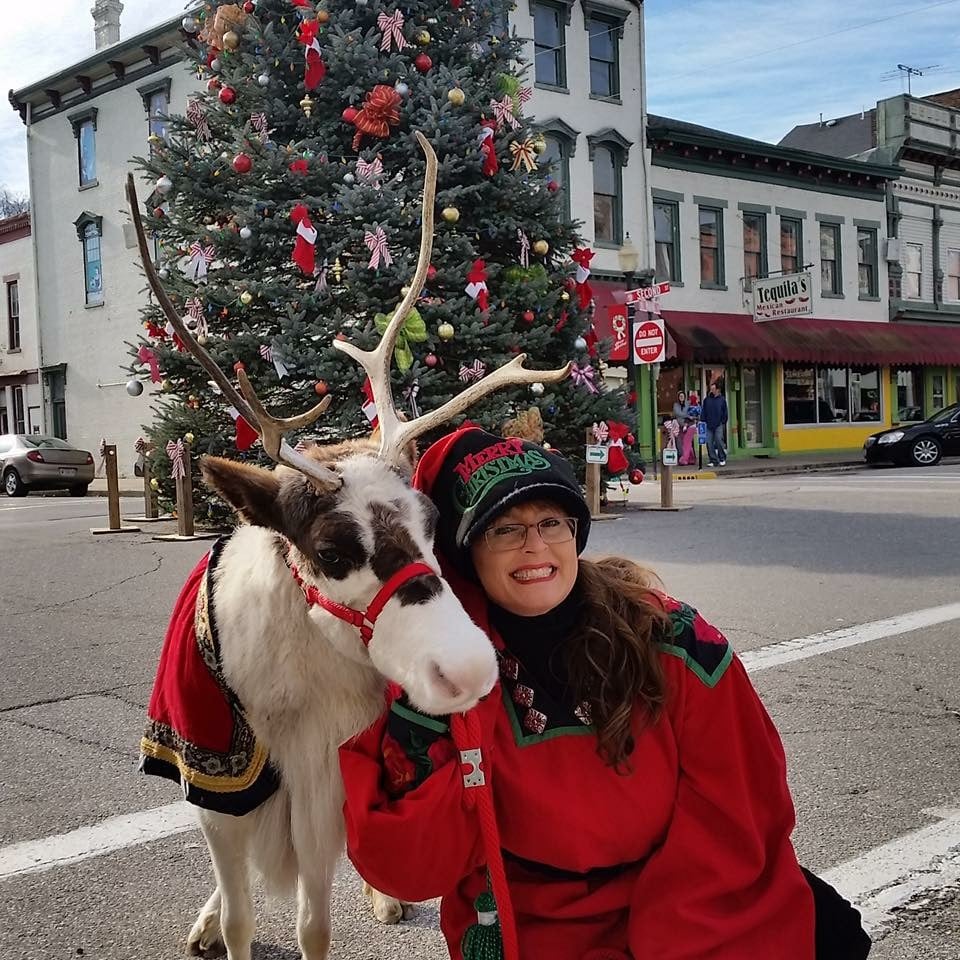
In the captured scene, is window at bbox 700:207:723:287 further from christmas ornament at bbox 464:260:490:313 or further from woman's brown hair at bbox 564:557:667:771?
woman's brown hair at bbox 564:557:667:771

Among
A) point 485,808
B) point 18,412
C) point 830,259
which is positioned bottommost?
point 485,808

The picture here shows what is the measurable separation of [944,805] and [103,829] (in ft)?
10.3

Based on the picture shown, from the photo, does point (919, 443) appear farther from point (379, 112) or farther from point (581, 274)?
point (379, 112)

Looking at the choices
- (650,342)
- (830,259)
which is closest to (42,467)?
(650,342)

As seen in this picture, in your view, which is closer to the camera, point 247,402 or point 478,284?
point 247,402

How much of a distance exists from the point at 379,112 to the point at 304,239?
1.61m

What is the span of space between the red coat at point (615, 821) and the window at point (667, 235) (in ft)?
82.0

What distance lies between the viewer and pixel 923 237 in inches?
1292

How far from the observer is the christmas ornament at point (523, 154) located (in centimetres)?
1146

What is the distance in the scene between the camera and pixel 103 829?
147 inches

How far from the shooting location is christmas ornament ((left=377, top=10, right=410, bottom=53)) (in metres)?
10.9

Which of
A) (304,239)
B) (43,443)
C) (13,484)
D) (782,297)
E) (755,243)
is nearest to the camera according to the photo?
(304,239)

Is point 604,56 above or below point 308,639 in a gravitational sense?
above

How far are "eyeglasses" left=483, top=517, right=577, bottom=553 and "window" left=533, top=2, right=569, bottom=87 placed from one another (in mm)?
23405
